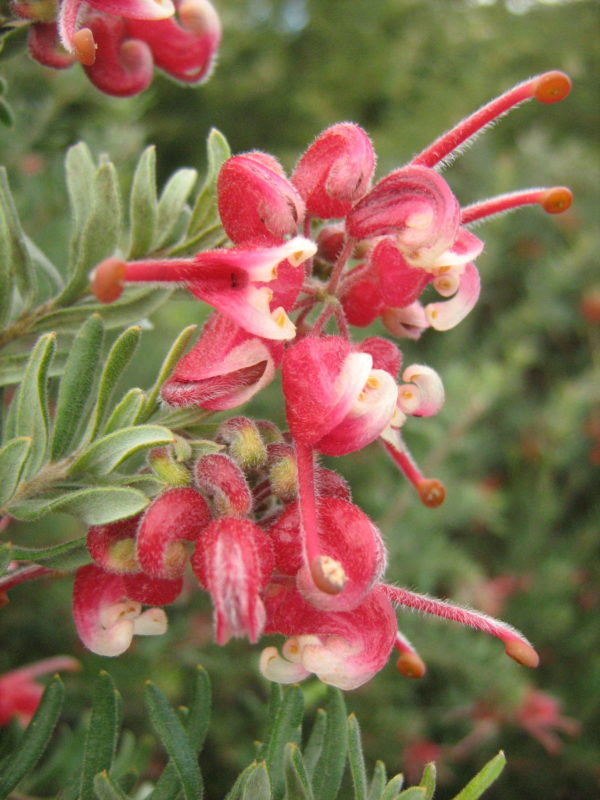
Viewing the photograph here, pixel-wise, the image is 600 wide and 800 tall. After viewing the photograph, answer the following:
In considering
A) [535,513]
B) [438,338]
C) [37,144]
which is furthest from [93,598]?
[438,338]

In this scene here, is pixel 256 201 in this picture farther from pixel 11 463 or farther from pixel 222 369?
pixel 11 463

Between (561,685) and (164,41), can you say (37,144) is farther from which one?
(561,685)

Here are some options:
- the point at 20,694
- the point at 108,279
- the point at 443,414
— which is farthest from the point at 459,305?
the point at 443,414

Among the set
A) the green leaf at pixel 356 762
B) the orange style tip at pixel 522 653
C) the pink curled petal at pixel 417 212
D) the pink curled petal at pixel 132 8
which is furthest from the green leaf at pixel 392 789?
the pink curled petal at pixel 132 8

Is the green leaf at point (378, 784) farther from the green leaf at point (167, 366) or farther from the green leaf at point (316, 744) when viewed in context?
the green leaf at point (167, 366)

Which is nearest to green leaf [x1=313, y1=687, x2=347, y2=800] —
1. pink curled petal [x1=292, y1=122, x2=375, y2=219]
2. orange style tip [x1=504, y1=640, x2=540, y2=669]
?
orange style tip [x1=504, y1=640, x2=540, y2=669]

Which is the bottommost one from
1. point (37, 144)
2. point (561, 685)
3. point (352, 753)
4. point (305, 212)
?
point (561, 685)
